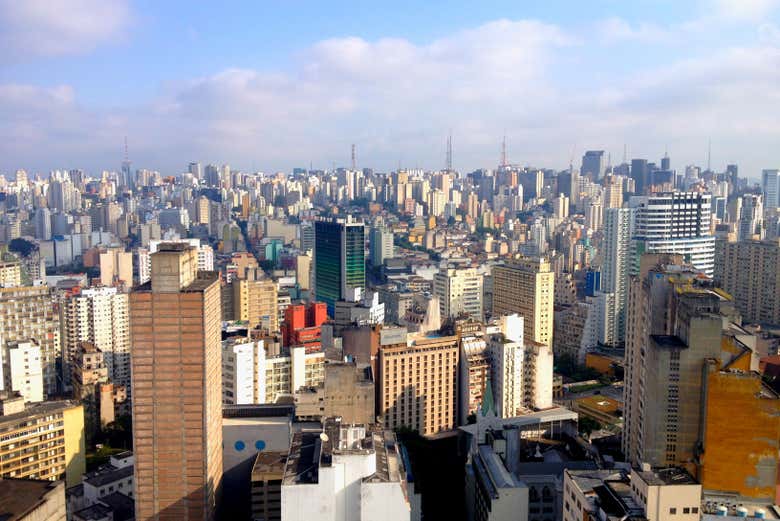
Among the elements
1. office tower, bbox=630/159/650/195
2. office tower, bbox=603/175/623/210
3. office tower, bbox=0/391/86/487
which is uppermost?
office tower, bbox=630/159/650/195

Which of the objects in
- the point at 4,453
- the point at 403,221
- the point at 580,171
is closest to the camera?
the point at 4,453

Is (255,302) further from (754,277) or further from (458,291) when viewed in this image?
(754,277)

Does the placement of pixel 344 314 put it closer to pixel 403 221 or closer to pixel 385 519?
pixel 385 519

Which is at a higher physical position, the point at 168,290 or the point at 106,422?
the point at 168,290

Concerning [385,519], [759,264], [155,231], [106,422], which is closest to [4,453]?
[106,422]

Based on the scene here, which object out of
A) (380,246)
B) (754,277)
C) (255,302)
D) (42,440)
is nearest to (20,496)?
(42,440)

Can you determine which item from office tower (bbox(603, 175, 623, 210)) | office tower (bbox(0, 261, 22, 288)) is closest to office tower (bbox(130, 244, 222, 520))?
office tower (bbox(0, 261, 22, 288))

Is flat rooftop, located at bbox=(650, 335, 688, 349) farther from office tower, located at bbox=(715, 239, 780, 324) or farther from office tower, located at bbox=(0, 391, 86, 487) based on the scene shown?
office tower, located at bbox=(715, 239, 780, 324)
